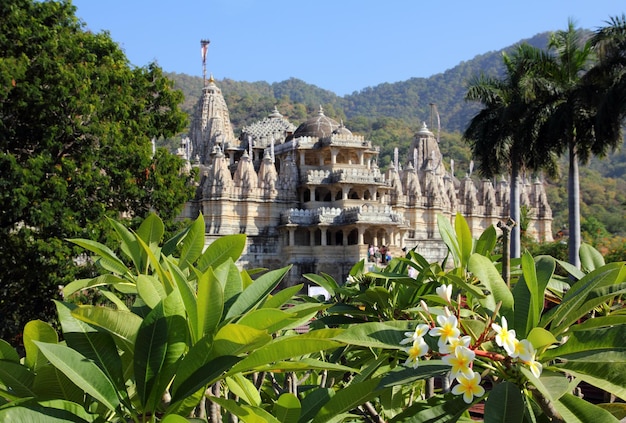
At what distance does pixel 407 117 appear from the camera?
534 ft

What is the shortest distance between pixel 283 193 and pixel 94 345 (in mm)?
29158

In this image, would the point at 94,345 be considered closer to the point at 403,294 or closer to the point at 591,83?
the point at 403,294

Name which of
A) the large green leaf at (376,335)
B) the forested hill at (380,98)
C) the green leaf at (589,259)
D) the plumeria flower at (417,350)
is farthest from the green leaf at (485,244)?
the forested hill at (380,98)

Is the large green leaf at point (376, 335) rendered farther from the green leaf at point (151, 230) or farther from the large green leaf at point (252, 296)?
the green leaf at point (151, 230)

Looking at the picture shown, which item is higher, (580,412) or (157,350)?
(157,350)

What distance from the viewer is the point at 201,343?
7.65 ft

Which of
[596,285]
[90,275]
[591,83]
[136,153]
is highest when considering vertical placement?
[591,83]

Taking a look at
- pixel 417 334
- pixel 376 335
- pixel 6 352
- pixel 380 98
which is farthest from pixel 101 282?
pixel 380 98

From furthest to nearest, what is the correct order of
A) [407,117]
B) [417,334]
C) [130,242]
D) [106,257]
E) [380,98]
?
[380,98] → [407,117] → [106,257] → [130,242] → [417,334]

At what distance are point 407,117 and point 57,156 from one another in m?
152

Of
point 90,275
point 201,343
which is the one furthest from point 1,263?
point 201,343

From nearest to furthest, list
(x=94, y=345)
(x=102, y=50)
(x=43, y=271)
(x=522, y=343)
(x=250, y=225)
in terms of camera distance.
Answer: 1. (x=522, y=343)
2. (x=94, y=345)
3. (x=43, y=271)
4. (x=102, y=50)
5. (x=250, y=225)

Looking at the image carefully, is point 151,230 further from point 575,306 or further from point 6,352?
point 575,306

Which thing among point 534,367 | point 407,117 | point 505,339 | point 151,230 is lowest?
A: point 534,367
